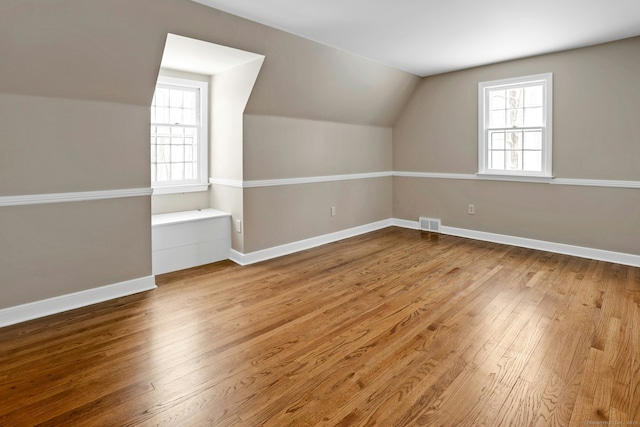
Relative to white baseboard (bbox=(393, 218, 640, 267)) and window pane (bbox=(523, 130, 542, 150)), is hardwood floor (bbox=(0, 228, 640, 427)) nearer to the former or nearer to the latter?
white baseboard (bbox=(393, 218, 640, 267))

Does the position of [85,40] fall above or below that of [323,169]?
above

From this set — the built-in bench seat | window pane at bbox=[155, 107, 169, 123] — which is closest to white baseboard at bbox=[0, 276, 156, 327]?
the built-in bench seat

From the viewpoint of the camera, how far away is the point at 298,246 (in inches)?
192

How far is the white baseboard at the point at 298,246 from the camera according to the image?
14.2 ft

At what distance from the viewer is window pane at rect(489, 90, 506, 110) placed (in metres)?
5.16

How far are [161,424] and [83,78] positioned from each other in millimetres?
2633

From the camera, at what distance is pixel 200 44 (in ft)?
11.1

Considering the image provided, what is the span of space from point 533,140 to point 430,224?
1.89 metres

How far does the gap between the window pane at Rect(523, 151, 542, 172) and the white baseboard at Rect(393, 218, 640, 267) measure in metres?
0.95

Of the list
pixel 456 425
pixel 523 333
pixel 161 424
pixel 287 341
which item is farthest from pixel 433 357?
pixel 161 424

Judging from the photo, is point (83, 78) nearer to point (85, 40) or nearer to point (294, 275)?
point (85, 40)

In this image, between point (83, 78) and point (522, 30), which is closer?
point (83, 78)

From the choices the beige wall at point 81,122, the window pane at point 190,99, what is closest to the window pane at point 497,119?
the beige wall at point 81,122

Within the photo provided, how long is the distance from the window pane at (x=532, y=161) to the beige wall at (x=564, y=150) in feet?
0.76
